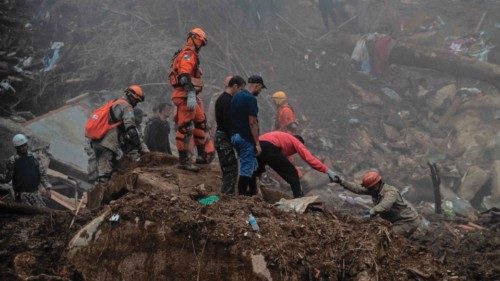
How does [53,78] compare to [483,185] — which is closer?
[483,185]

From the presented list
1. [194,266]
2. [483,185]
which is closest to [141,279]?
[194,266]

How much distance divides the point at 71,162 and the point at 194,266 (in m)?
5.27

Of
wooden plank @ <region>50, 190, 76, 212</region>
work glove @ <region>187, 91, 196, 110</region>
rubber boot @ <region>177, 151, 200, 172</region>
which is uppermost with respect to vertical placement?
work glove @ <region>187, 91, 196, 110</region>

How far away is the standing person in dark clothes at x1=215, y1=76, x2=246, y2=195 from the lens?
5551 mm

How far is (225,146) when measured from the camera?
5668mm

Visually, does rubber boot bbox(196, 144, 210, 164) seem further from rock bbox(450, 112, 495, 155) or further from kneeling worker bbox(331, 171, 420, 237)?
rock bbox(450, 112, 495, 155)

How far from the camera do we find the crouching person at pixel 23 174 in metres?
6.50

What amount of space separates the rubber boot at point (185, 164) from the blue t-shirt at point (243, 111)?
2.85ft

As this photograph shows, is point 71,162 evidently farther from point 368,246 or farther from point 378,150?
point 378,150

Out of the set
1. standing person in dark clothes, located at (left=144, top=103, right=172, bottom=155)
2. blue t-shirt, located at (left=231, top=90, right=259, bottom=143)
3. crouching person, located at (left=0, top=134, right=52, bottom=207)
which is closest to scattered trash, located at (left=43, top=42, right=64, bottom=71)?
standing person in dark clothes, located at (left=144, top=103, right=172, bottom=155)

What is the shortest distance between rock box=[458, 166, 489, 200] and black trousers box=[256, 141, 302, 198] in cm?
569

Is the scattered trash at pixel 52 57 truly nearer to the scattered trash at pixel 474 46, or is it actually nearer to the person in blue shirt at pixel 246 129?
the person in blue shirt at pixel 246 129

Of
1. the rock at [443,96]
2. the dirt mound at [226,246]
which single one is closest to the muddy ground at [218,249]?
the dirt mound at [226,246]

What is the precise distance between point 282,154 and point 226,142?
2.28ft
